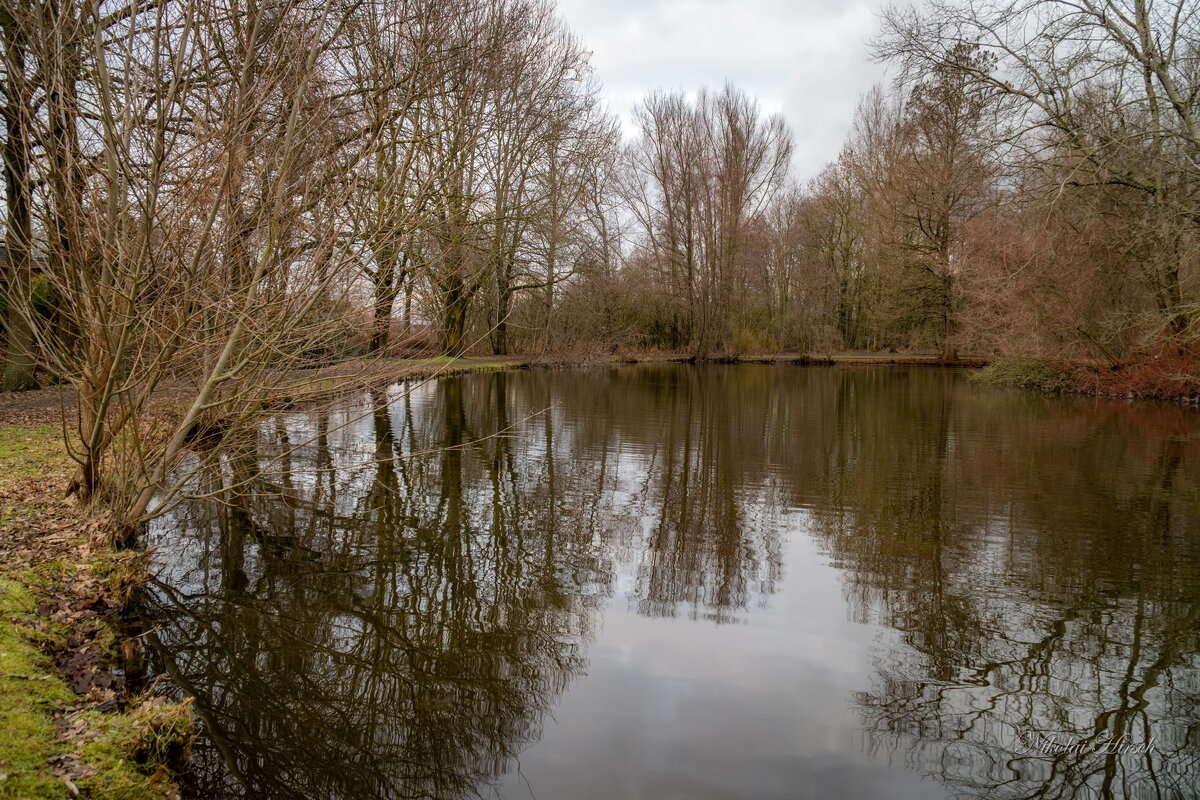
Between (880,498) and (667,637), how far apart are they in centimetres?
486

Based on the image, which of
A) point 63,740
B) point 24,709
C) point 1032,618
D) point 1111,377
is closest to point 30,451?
point 24,709

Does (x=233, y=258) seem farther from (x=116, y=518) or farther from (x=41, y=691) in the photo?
(x=41, y=691)

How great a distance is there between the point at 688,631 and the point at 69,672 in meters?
3.79

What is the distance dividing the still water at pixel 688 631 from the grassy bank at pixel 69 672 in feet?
1.03

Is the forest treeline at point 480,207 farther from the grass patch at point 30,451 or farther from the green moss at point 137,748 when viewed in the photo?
the green moss at point 137,748

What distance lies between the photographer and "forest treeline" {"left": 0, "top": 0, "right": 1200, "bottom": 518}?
5.43m

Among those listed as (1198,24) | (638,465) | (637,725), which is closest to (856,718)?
(637,725)

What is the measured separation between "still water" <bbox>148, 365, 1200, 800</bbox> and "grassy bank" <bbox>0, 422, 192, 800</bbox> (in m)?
0.31

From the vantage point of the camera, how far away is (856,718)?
171 inches

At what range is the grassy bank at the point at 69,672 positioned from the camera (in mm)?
3123

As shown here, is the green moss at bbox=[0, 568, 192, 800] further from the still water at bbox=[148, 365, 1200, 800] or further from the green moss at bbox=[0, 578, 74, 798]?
the still water at bbox=[148, 365, 1200, 800]

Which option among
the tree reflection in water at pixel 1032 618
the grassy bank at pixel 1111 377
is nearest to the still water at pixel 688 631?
the tree reflection in water at pixel 1032 618

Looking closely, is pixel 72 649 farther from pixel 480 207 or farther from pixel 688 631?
pixel 480 207

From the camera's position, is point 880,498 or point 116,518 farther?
point 880,498
